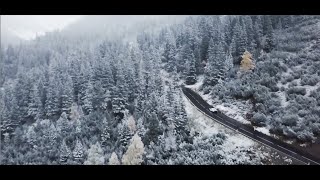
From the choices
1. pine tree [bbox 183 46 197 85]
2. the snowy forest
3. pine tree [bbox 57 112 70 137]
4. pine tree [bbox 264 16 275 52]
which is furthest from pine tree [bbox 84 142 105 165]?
pine tree [bbox 264 16 275 52]

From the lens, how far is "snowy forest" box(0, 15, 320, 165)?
1430 centimetres

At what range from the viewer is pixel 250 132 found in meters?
14.6

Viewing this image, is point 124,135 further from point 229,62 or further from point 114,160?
point 229,62

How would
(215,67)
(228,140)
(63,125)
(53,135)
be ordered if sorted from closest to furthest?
(228,140) < (53,135) < (63,125) < (215,67)

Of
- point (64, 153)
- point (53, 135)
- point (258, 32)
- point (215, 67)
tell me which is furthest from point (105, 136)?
point (258, 32)

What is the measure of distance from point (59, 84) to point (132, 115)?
3.24 metres

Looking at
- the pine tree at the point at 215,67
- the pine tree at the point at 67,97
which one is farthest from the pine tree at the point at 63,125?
the pine tree at the point at 215,67

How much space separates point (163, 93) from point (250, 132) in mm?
3540

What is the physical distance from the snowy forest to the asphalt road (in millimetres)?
311

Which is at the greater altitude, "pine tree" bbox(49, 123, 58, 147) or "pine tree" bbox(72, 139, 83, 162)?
"pine tree" bbox(49, 123, 58, 147)

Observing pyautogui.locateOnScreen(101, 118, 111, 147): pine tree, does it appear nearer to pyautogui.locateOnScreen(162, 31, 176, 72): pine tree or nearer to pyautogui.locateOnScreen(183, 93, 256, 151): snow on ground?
pyautogui.locateOnScreen(183, 93, 256, 151): snow on ground
